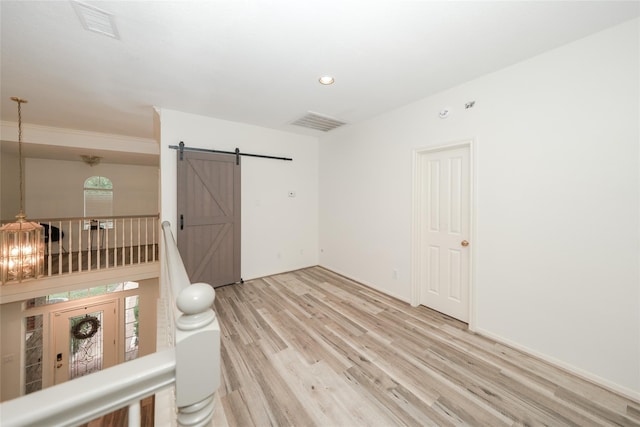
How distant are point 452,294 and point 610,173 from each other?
1808mm

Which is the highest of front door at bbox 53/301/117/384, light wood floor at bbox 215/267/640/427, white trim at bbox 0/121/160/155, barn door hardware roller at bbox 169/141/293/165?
white trim at bbox 0/121/160/155

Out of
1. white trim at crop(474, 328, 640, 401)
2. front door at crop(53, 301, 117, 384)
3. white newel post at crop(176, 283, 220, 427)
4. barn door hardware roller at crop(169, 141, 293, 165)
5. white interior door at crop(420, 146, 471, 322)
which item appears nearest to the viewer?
white newel post at crop(176, 283, 220, 427)

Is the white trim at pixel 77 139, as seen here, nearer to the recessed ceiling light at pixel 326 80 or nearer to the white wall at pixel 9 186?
the white wall at pixel 9 186

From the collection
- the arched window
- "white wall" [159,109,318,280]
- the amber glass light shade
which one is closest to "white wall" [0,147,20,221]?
the arched window

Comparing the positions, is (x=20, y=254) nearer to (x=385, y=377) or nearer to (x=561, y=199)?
(x=385, y=377)

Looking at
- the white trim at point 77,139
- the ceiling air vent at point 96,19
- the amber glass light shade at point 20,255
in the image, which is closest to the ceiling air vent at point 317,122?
the ceiling air vent at point 96,19

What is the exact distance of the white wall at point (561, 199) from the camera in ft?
6.01

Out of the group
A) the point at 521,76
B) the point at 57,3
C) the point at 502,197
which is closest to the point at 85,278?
the point at 57,3

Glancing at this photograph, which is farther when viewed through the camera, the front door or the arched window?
the arched window

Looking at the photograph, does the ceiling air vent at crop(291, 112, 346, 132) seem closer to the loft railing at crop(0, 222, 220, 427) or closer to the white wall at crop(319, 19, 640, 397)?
the white wall at crop(319, 19, 640, 397)

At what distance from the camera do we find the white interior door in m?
2.84

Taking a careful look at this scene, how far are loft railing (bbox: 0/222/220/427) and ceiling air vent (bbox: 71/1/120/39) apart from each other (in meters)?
2.27

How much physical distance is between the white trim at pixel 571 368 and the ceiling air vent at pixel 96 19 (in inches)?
170

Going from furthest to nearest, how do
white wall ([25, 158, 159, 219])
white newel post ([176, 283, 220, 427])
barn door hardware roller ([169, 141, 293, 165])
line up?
white wall ([25, 158, 159, 219]), barn door hardware roller ([169, 141, 293, 165]), white newel post ([176, 283, 220, 427])
